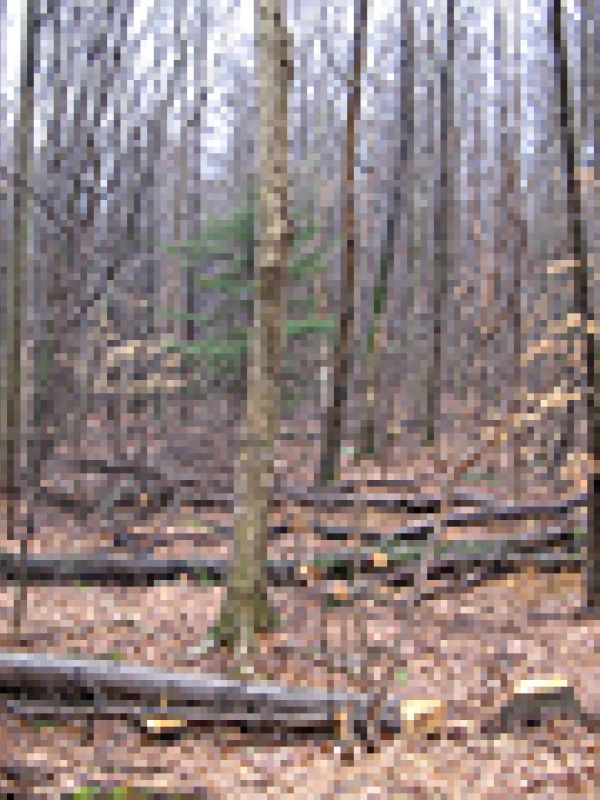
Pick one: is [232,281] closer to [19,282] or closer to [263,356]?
[19,282]

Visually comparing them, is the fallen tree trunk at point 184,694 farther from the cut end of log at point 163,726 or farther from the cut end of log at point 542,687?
A: the cut end of log at point 542,687

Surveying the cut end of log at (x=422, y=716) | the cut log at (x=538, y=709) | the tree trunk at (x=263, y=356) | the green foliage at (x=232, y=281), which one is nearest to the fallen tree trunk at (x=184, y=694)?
the cut end of log at (x=422, y=716)

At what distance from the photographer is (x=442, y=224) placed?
15.4 metres

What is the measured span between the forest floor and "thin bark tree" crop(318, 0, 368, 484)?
3.05 meters

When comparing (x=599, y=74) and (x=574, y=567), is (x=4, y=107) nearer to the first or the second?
(x=599, y=74)

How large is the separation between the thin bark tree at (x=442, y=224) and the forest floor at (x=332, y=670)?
6026 mm

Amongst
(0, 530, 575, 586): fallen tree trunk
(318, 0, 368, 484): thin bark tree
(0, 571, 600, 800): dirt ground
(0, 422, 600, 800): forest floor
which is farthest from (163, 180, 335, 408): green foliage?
(0, 571, 600, 800): dirt ground

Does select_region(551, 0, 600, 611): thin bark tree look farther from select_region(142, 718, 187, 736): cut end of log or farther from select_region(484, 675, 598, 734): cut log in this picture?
select_region(142, 718, 187, 736): cut end of log

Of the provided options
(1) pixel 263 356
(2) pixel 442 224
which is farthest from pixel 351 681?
(2) pixel 442 224

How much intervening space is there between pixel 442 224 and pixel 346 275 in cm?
408

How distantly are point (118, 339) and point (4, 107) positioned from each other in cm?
534

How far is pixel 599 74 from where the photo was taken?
10.1m

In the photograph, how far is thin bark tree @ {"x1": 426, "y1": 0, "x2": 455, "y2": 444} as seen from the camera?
14883mm

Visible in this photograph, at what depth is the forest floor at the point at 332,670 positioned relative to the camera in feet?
14.0
